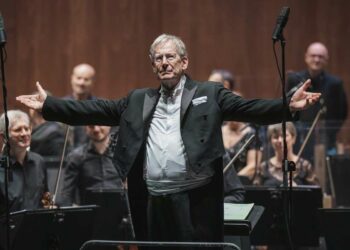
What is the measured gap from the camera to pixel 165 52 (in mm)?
3949

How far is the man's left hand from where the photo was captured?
3745mm

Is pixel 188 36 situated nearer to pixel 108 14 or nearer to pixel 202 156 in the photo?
pixel 108 14

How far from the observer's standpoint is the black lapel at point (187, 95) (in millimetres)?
3908

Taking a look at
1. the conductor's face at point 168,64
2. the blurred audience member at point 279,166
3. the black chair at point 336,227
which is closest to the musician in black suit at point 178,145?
the conductor's face at point 168,64

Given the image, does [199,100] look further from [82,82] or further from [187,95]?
[82,82]

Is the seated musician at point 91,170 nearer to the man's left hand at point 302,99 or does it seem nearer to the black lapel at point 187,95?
the black lapel at point 187,95

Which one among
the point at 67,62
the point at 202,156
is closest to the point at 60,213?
the point at 202,156

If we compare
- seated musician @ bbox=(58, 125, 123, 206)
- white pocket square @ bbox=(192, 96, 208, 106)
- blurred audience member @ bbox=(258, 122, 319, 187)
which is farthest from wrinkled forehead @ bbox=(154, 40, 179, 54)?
seated musician @ bbox=(58, 125, 123, 206)

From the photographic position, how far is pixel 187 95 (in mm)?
3947

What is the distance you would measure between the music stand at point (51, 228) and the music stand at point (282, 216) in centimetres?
114

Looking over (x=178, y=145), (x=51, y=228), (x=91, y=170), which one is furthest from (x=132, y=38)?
(x=178, y=145)

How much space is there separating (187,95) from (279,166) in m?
2.35

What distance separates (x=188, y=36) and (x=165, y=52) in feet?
16.8

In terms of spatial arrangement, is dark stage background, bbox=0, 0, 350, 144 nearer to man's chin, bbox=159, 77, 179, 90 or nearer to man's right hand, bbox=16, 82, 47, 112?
man's right hand, bbox=16, 82, 47, 112
